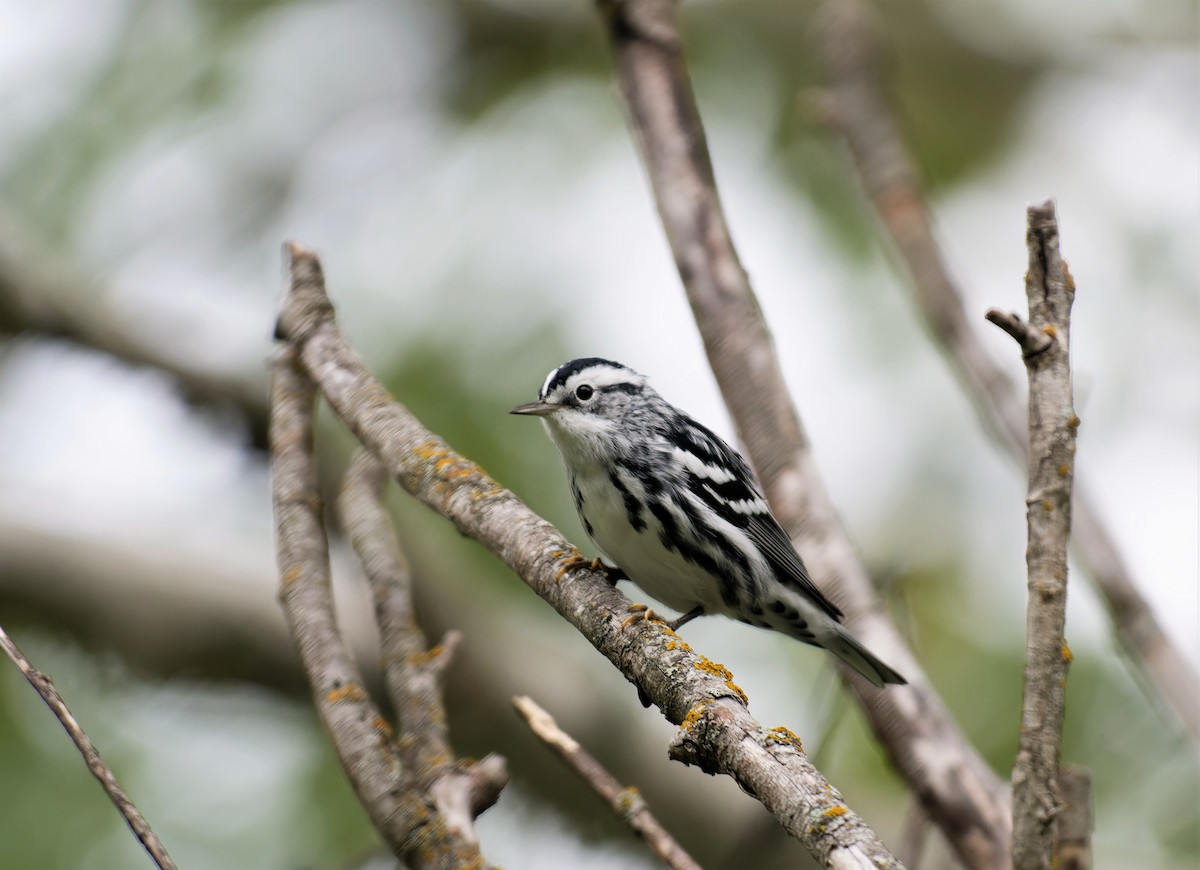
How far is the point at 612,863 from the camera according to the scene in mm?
4723

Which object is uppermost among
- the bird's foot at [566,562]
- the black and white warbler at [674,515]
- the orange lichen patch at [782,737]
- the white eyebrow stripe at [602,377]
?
the white eyebrow stripe at [602,377]

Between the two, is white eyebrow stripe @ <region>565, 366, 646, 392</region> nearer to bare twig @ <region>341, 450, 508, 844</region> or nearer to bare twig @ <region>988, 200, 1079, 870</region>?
bare twig @ <region>341, 450, 508, 844</region>

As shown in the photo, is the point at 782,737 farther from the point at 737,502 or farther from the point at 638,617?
the point at 737,502

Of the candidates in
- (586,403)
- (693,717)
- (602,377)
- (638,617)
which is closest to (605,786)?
(638,617)

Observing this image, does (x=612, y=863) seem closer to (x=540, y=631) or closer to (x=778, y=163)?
(x=540, y=631)

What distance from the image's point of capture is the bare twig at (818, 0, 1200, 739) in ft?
9.47

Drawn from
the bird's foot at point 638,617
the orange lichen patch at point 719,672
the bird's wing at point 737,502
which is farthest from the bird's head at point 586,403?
the orange lichen patch at point 719,672

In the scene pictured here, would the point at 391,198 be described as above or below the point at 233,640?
above

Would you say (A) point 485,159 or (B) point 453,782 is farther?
(A) point 485,159

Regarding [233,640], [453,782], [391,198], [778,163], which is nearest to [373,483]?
[453,782]

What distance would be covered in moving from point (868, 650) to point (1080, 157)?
4862mm

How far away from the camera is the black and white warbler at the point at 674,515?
3.56m

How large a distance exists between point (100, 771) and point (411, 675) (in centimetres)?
108

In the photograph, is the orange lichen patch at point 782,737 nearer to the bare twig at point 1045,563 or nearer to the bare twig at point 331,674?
the bare twig at point 1045,563
